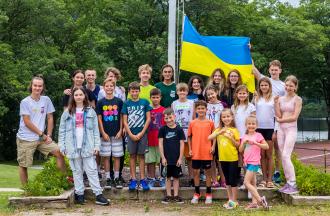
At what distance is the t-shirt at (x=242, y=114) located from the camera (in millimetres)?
7527

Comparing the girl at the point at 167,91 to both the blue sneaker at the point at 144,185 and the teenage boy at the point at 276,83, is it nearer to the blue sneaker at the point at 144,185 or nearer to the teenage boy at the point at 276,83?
the blue sneaker at the point at 144,185

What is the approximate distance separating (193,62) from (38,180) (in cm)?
369

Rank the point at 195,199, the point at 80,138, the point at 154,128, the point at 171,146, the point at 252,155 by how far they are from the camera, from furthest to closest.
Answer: the point at 154,128 < the point at 195,199 < the point at 171,146 < the point at 80,138 < the point at 252,155

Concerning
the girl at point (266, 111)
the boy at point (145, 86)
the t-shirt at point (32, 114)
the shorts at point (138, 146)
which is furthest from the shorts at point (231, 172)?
the t-shirt at point (32, 114)

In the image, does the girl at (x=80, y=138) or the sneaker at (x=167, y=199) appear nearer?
the girl at (x=80, y=138)

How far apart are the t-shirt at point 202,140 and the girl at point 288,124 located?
1.18m

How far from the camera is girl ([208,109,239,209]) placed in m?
7.15

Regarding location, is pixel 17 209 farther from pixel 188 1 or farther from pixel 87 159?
pixel 188 1

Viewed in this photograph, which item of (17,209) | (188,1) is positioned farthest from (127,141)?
(188,1)

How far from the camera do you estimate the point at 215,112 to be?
25.2 feet

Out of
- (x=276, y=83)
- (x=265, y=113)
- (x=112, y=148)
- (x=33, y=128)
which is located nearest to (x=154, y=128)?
(x=112, y=148)

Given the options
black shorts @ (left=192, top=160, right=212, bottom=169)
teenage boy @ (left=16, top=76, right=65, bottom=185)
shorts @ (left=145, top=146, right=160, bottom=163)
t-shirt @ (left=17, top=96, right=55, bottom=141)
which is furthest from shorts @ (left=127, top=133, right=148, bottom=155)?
t-shirt @ (left=17, top=96, right=55, bottom=141)

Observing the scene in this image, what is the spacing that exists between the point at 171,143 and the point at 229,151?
36.0 inches

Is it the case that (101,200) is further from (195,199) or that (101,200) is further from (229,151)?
(229,151)
